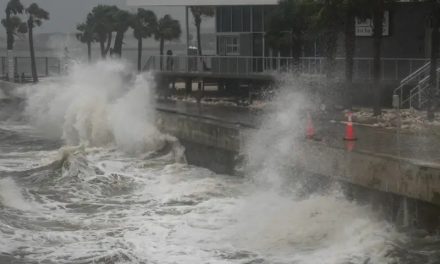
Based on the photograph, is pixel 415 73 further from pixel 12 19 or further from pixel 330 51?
pixel 12 19

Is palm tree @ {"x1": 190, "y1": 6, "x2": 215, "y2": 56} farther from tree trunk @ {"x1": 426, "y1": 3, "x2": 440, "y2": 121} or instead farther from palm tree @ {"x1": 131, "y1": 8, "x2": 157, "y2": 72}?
tree trunk @ {"x1": 426, "y1": 3, "x2": 440, "y2": 121}

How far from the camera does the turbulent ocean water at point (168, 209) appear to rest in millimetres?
11070

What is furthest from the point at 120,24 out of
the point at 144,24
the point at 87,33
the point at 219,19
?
the point at 219,19

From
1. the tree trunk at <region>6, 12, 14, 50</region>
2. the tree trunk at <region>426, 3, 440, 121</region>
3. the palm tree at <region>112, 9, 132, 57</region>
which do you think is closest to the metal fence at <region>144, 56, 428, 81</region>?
the tree trunk at <region>426, 3, 440, 121</region>

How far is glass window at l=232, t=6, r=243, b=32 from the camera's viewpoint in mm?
33188

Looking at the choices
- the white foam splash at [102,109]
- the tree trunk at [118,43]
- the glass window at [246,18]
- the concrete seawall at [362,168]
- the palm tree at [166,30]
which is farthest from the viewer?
the tree trunk at [118,43]

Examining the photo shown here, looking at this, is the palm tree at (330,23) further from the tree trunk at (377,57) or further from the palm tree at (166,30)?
the palm tree at (166,30)

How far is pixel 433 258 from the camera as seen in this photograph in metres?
10.4

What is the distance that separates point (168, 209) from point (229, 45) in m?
20.2

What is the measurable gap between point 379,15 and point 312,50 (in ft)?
27.5

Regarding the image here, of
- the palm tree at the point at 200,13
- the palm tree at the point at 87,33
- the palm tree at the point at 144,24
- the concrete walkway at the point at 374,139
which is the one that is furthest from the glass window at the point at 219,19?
the palm tree at the point at 87,33

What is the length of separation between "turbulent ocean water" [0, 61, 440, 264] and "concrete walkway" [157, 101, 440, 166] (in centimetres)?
92

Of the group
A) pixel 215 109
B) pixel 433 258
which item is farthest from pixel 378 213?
pixel 215 109

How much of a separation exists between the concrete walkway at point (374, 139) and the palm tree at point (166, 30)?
2286 cm
